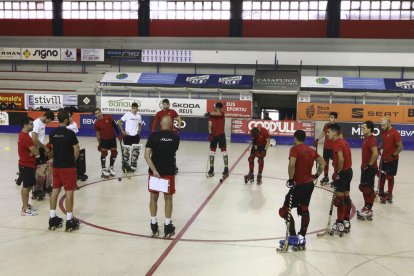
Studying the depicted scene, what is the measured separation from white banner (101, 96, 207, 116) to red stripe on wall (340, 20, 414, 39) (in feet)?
38.8

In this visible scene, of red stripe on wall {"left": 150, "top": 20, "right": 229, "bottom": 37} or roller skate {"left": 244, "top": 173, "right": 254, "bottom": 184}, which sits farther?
red stripe on wall {"left": 150, "top": 20, "right": 229, "bottom": 37}

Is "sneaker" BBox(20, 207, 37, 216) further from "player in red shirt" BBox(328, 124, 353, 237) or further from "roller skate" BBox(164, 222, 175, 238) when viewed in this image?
"player in red shirt" BBox(328, 124, 353, 237)

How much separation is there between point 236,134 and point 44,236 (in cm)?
1455

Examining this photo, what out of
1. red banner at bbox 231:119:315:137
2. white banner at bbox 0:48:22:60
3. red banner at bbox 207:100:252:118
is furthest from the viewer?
white banner at bbox 0:48:22:60

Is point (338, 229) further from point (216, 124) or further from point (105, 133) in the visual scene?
point (105, 133)

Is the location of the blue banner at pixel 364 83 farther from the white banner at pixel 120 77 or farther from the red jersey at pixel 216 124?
the red jersey at pixel 216 124

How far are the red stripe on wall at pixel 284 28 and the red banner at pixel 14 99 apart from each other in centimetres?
1521

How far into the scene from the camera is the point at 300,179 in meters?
5.73

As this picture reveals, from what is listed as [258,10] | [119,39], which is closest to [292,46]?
[258,10]

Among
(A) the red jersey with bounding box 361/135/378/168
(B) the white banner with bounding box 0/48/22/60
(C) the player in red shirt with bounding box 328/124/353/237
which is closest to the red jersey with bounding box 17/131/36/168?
(C) the player in red shirt with bounding box 328/124/353/237

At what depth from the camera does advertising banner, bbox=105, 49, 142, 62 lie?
28188mm

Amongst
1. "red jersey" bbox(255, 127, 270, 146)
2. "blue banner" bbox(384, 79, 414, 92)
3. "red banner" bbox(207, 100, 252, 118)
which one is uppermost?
"blue banner" bbox(384, 79, 414, 92)

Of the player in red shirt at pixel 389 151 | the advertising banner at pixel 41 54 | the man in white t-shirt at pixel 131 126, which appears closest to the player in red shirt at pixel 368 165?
the player in red shirt at pixel 389 151

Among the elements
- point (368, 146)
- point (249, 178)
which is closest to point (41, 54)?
point (249, 178)
